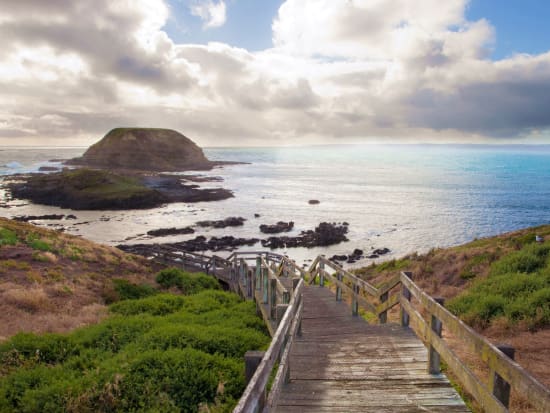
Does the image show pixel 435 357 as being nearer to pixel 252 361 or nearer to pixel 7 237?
pixel 252 361

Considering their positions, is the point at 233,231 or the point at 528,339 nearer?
the point at 528,339

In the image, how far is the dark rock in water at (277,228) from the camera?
1817 inches

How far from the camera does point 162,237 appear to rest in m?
43.5

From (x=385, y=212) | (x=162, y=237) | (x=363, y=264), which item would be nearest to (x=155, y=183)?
(x=162, y=237)

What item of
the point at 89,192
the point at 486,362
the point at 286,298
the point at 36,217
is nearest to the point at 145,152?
the point at 89,192

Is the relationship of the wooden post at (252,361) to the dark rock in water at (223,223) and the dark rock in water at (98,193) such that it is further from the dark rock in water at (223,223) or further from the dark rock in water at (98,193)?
the dark rock in water at (98,193)

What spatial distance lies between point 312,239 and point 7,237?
30067 millimetres

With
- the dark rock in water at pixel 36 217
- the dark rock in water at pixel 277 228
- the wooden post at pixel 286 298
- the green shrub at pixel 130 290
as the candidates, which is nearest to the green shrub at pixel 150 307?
the green shrub at pixel 130 290

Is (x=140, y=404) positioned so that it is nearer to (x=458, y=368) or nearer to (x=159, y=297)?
(x=458, y=368)

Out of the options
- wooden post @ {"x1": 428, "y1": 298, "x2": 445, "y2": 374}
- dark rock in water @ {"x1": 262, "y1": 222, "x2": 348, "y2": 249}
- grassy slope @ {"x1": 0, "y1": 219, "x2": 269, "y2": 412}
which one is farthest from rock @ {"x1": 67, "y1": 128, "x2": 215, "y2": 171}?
wooden post @ {"x1": 428, "y1": 298, "x2": 445, "y2": 374}

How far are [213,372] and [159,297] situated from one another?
6481mm

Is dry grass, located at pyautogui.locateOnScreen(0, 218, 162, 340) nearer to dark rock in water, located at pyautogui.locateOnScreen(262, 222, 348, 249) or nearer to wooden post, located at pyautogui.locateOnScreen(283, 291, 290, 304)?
wooden post, located at pyautogui.locateOnScreen(283, 291, 290, 304)

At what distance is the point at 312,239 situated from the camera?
140ft

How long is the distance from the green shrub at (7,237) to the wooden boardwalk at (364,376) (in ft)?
57.6
